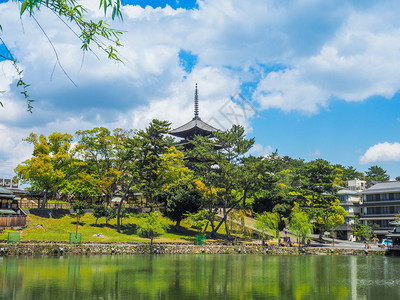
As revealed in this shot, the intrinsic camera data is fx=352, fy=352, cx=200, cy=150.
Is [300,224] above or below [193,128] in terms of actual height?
below

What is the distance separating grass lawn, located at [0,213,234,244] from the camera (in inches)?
1508

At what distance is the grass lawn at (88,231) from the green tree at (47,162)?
4937 millimetres

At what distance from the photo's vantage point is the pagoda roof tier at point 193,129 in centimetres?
7406

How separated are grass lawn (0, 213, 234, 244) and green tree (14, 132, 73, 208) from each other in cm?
494

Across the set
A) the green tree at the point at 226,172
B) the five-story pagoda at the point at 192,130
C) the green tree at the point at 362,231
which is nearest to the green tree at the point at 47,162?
the green tree at the point at 226,172

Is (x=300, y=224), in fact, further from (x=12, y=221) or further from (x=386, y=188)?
(x=12, y=221)

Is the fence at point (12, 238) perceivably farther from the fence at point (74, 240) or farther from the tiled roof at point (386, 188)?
the tiled roof at point (386, 188)

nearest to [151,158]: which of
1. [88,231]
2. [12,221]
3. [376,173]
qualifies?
[88,231]

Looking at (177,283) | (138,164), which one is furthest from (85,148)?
(177,283)

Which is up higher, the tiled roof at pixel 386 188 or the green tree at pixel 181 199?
the tiled roof at pixel 386 188

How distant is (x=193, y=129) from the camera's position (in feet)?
243

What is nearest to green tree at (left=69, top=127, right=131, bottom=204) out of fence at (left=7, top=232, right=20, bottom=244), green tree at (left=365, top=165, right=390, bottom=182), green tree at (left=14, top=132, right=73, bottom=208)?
green tree at (left=14, top=132, right=73, bottom=208)

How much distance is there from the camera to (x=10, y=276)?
1922cm

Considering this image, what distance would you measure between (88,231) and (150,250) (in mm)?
9731
